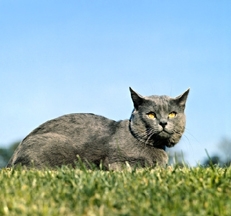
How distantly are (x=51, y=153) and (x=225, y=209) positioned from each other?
5005 millimetres

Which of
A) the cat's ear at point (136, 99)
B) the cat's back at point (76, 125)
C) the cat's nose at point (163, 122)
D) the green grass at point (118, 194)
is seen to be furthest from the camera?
the cat's back at point (76, 125)

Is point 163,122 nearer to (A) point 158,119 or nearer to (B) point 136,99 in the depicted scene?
(A) point 158,119

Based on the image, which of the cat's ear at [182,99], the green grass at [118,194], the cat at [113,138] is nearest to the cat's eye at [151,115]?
the cat at [113,138]

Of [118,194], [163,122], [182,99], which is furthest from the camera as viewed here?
[182,99]

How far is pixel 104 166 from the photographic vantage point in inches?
323

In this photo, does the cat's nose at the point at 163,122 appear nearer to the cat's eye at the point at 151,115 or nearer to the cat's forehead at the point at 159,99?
the cat's eye at the point at 151,115

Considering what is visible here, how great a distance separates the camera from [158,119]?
7.83 metres

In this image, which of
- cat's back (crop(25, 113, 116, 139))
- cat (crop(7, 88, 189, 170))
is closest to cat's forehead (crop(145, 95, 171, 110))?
cat (crop(7, 88, 189, 170))

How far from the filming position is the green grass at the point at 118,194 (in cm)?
371

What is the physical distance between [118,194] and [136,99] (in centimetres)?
395

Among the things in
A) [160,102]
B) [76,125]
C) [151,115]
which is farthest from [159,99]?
[76,125]

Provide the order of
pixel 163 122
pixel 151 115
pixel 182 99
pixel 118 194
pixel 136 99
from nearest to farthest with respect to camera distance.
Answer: pixel 118 194
pixel 163 122
pixel 151 115
pixel 136 99
pixel 182 99

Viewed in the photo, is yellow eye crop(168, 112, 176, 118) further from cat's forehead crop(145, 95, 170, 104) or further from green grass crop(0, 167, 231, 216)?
green grass crop(0, 167, 231, 216)

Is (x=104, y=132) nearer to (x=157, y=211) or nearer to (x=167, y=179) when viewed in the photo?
(x=167, y=179)
